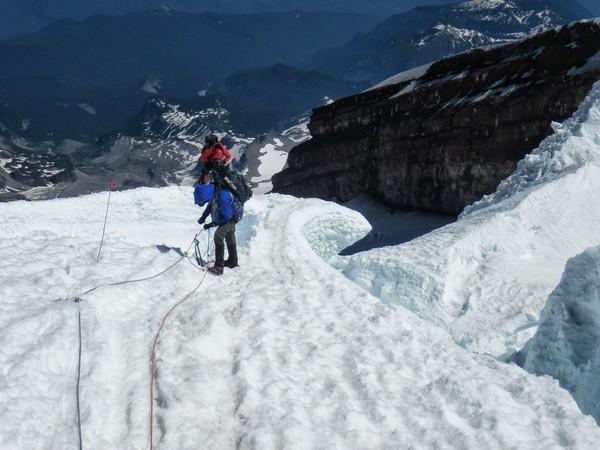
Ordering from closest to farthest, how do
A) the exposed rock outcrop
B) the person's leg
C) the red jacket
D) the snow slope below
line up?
the snow slope below < the red jacket < the person's leg < the exposed rock outcrop

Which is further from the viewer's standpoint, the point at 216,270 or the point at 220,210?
the point at 220,210

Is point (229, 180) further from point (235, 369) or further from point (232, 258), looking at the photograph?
point (235, 369)

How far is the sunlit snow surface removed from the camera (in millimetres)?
5055

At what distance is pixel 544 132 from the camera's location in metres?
21.2

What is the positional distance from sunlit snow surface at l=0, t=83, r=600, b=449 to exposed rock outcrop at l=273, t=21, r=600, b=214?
10.2 metres

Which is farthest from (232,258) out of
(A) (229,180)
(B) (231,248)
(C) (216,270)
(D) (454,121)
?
(D) (454,121)

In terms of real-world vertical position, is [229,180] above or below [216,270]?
above

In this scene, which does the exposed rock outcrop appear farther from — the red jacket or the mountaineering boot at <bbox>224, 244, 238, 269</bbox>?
the mountaineering boot at <bbox>224, 244, 238, 269</bbox>

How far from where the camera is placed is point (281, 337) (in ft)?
22.8

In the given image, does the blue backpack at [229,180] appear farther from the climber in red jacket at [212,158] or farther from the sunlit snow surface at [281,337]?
the sunlit snow surface at [281,337]

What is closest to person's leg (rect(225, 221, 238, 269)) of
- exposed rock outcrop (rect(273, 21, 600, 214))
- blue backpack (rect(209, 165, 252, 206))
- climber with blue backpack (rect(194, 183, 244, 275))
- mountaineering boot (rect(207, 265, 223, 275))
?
climber with blue backpack (rect(194, 183, 244, 275))

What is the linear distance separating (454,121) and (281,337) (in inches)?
775

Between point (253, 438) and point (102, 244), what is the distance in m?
5.84

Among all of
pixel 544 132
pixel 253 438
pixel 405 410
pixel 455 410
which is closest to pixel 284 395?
pixel 253 438
